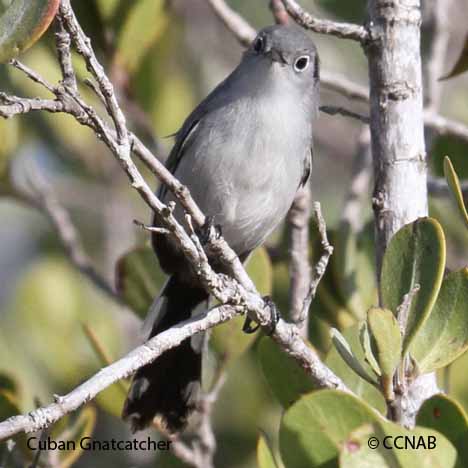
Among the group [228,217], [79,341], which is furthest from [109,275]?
[228,217]

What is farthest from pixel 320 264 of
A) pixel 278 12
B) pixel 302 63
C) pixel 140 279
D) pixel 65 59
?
pixel 278 12

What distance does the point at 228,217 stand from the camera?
383 centimetres

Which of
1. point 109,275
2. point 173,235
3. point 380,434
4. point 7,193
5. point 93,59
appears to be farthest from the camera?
point 109,275

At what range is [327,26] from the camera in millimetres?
2949

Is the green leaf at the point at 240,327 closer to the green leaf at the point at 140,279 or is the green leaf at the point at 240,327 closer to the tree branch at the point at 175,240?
the green leaf at the point at 140,279

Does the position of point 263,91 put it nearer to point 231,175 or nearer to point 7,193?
point 231,175

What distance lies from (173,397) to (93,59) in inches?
66.3

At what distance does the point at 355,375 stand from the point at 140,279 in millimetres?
1161

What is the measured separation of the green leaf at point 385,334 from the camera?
2.22 metres

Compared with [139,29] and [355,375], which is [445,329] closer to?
[355,375]

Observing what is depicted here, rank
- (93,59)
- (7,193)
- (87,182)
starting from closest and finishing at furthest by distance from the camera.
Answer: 1. (93,59)
2. (7,193)
3. (87,182)

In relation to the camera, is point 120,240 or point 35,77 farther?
point 120,240

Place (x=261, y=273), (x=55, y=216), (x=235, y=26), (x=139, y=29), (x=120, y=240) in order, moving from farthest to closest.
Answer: (x=120, y=240) → (x=55, y=216) → (x=139, y=29) → (x=235, y=26) → (x=261, y=273)

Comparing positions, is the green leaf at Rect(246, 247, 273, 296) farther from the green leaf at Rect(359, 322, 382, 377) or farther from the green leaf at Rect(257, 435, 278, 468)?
the green leaf at Rect(257, 435, 278, 468)
